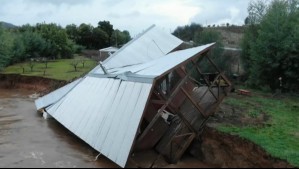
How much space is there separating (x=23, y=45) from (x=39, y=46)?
10.3 ft

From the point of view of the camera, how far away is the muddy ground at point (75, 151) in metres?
12.9

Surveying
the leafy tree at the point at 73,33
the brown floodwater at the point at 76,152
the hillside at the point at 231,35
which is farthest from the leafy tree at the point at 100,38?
the brown floodwater at the point at 76,152

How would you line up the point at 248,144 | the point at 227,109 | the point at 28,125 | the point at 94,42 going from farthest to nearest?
the point at 94,42 → the point at 28,125 → the point at 227,109 → the point at 248,144

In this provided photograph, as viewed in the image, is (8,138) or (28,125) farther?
(28,125)

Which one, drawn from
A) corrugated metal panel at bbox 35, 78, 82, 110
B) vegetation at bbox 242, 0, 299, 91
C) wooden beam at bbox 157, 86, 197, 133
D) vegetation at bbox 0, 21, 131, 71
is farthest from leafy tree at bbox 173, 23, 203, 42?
wooden beam at bbox 157, 86, 197, 133

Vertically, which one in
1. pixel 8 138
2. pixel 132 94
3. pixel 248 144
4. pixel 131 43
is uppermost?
pixel 131 43

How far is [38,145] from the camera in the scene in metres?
17.9

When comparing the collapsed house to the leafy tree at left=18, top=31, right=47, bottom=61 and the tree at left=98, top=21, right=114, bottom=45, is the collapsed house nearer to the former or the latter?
the leafy tree at left=18, top=31, right=47, bottom=61

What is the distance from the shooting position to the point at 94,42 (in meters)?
76.3

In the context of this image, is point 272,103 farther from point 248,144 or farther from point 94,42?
point 94,42

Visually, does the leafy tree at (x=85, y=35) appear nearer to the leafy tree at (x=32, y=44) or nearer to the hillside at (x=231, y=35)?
the leafy tree at (x=32, y=44)

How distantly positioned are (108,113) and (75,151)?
2718 millimetres

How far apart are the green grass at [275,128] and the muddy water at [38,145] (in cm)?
544

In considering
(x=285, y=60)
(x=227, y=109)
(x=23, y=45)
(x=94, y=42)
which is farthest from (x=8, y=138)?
(x=94, y=42)
